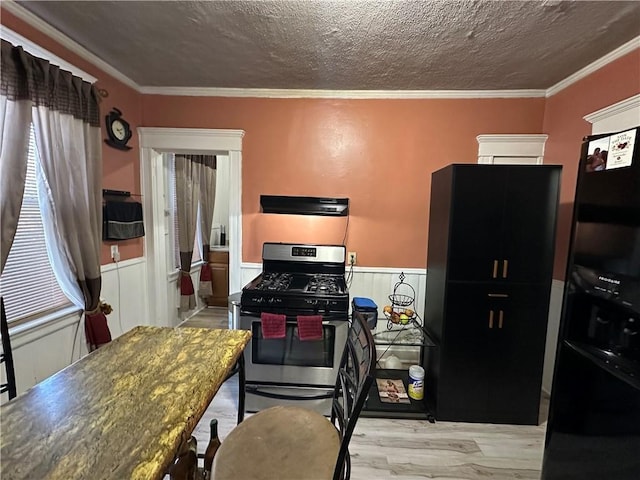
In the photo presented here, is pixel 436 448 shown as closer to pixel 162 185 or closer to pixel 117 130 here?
pixel 162 185

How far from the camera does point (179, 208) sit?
3729 mm

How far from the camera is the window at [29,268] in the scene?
5.80 ft

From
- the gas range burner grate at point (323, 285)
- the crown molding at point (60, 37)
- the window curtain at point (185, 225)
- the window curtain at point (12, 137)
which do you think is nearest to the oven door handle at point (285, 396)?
the gas range burner grate at point (323, 285)

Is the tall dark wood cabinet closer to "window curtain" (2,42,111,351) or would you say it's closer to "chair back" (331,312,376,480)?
"chair back" (331,312,376,480)

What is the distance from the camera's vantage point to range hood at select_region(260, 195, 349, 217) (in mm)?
2707

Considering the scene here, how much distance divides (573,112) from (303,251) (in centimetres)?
233

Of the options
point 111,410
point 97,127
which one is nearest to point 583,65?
point 111,410

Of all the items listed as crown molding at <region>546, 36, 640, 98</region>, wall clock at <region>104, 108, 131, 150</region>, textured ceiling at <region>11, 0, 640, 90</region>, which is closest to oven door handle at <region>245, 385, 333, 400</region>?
wall clock at <region>104, 108, 131, 150</region>

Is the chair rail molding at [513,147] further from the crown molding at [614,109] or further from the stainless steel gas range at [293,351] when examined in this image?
the stainless steel gas range at [293,351]

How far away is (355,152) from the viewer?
2.76 meters

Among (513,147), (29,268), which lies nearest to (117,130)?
(29,268)

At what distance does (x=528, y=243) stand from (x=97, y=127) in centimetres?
302

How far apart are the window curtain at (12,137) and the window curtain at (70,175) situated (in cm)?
2

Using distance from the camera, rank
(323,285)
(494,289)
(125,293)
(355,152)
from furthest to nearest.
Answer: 1. (355,152)
2. (125,293)
3. (323,285)
4. (494,289)
